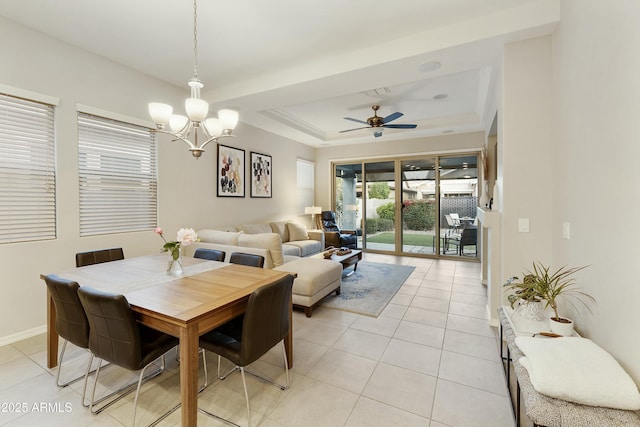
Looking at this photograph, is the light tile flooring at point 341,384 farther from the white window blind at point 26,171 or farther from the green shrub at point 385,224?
the green shrub at point 385,224

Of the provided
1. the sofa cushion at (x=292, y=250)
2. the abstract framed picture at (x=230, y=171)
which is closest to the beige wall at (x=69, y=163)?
the abstract framed picture at (x=230, y=171)

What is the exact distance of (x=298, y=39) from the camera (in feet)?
9.61

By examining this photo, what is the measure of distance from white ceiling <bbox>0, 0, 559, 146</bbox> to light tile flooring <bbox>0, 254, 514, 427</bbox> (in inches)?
111

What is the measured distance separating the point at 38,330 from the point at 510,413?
4172mm

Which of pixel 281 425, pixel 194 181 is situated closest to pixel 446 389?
pixel 281 425

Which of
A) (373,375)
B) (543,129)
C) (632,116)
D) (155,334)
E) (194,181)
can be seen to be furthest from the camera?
(194,181)

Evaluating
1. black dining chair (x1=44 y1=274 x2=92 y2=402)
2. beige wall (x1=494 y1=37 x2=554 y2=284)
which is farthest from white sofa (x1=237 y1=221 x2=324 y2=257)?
beige wall (x1=494 y1=37 x2=554 y2=284)

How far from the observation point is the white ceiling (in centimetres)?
243

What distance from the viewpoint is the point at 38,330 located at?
282cm

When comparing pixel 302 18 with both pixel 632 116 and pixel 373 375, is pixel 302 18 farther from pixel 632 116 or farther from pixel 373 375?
pixel 373 375

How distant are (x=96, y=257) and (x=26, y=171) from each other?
1.09 meters

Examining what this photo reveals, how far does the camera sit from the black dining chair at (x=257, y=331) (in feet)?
5.22

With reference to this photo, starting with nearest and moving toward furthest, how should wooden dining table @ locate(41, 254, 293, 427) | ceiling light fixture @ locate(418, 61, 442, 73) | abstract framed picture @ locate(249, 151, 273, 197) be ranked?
wooden dining table @ locate(41, 254, 293, 427) → ceiling light fixture @ locate(418, 61, 442, 73) → abstract framed picture @ locate(249, 151, 273, 197)

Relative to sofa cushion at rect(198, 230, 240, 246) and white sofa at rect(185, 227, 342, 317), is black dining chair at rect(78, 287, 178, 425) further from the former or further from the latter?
sofa cushion at rect(198, 230, 240, 246)
